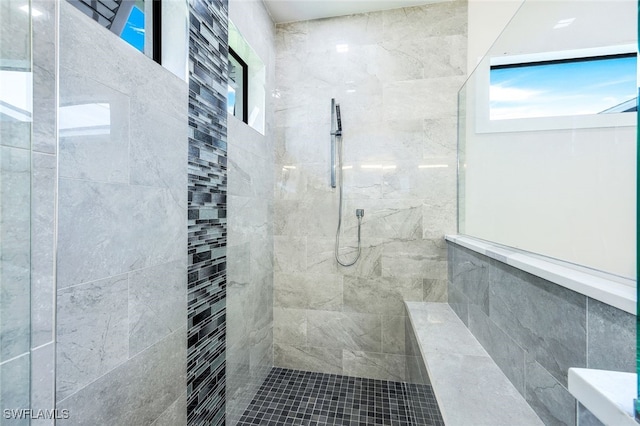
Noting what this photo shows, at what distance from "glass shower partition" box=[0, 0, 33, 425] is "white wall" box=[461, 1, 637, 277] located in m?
1.50

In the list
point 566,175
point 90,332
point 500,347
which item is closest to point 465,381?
point 500,347

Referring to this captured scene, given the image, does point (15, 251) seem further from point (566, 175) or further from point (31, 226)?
point (566, 175)

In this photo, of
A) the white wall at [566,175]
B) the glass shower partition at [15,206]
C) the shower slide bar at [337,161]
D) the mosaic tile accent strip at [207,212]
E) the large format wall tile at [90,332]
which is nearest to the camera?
the glass shower partition at [15,206]

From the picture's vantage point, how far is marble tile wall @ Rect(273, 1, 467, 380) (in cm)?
211

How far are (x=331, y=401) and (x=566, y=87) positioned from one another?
7.03 ft

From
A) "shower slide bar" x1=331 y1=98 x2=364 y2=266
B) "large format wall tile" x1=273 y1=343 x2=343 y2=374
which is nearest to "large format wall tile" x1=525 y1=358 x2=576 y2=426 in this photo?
"shower slide bar" x1=331 y1=98 x2=364 y2=266

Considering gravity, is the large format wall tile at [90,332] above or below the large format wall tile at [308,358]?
above

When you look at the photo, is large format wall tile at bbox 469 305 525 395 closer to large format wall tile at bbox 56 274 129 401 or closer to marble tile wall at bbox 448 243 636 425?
marble tile wall at bbox 448 243 636 425

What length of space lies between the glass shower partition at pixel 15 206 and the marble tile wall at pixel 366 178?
1.72m

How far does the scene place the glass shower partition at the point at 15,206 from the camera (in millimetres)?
593

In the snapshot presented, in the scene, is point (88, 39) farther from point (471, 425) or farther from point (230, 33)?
point (471, 425)

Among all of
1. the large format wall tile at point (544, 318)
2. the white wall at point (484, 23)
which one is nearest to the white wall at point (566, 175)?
the large format wall tile at point (544, 318)

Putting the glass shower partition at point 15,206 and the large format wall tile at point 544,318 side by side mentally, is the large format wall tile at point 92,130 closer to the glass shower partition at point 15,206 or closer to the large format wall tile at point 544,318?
the glass shower partition at point 15,206

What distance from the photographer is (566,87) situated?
44.3 inches
